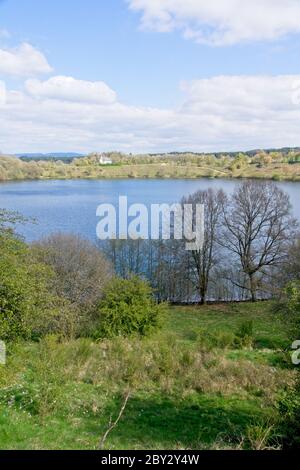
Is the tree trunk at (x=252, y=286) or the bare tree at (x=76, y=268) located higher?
the bare tree at (x=76, y=268)

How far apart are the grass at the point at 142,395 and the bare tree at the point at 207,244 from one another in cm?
1595

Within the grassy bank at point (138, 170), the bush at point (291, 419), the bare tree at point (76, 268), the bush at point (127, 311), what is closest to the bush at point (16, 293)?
the bush at point (291, 419)

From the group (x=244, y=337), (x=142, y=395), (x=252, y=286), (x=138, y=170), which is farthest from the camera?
(x=138, y=170)

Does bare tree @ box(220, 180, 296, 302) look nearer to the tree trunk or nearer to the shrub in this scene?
the tree trunk

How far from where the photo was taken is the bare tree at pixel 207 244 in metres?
31.5

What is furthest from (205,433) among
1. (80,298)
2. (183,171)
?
(183,171)

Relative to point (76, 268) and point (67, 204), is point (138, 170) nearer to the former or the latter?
point (67, 204)

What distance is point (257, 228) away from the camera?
31.1 m

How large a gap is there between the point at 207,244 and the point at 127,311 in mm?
14975

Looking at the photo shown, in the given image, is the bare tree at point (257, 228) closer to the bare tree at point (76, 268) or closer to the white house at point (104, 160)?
the bare tree at point (76, 268)

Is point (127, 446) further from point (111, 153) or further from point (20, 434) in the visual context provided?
point (111, 153)

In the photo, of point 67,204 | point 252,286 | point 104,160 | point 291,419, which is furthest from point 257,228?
point 104,160

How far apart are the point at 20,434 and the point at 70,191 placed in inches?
2548

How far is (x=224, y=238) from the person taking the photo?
3175 centimetres
